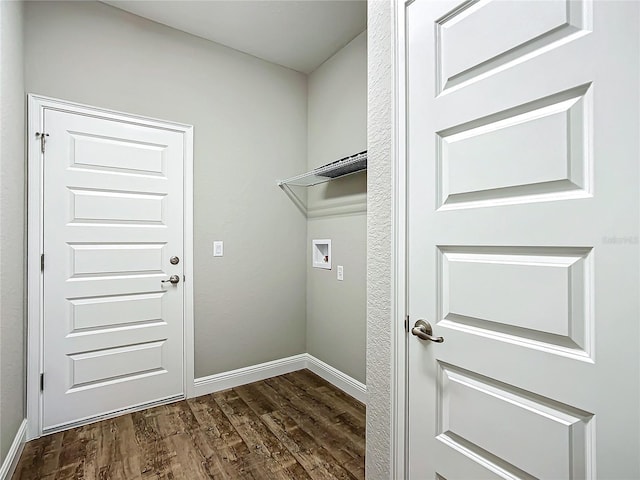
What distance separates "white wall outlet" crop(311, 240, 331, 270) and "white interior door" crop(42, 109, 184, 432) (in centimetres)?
117

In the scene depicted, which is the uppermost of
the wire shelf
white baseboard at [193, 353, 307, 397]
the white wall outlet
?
the wire shelf

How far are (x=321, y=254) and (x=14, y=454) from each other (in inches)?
91.9

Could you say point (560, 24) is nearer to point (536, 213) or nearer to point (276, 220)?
point (536, 213)

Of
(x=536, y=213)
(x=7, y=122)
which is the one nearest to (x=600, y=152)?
(x=536, y=213)

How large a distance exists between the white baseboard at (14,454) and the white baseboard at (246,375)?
39.7 inches

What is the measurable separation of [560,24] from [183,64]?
2.55 meters

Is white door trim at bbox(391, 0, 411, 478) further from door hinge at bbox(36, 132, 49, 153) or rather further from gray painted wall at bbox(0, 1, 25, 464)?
door hinge at bbox(36, 132, 49, 153)

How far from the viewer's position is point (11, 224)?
1.76 metres

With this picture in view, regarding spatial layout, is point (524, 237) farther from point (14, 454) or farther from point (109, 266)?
point (14, 454)

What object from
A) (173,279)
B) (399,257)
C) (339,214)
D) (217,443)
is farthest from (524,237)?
(173,279)

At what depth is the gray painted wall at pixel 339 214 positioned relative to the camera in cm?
254

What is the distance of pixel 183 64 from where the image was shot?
8.34 feet

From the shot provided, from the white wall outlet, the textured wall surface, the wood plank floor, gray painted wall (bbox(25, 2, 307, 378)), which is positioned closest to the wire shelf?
gray painted wall (bbox(25, 2, 307, 378))

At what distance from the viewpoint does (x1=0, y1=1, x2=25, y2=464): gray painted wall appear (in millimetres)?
1603
